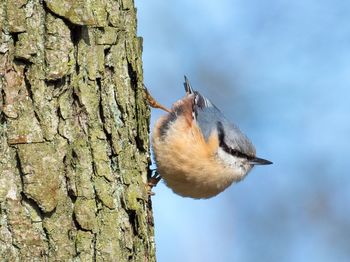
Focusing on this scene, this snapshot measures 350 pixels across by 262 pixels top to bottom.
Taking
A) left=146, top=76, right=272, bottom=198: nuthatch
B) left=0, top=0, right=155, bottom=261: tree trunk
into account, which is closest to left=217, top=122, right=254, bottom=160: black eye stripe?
left=146, top=76, right=272, bottom=198: nuthatch

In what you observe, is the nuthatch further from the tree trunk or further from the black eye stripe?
the tree trunk

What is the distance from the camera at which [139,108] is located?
226cm

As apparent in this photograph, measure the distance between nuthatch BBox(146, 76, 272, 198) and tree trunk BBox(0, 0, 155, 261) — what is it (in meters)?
1.01

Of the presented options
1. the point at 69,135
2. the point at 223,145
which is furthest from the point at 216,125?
the point at 69,135

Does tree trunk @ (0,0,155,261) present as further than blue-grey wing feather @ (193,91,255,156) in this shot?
No

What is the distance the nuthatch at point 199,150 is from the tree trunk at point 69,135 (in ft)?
3.32

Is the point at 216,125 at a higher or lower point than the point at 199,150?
higher

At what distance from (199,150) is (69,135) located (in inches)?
58.0

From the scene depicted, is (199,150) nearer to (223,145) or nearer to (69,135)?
(223,145)

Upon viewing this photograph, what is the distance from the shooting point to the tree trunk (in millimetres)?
1734

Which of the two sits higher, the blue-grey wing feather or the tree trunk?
the blue-grey wing feather

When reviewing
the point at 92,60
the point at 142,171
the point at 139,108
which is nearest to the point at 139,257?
the point at 142,171

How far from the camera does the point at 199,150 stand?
3.28 meters

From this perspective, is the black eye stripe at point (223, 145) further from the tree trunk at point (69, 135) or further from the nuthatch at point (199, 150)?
the tree trunk at point (69, 135)
